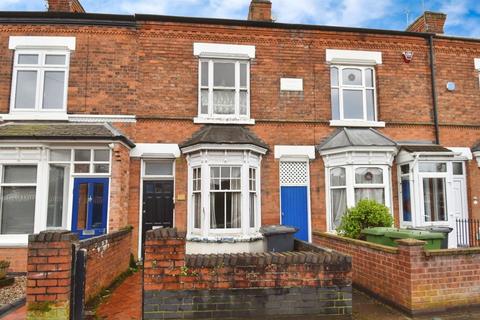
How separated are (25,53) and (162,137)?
15.8ft

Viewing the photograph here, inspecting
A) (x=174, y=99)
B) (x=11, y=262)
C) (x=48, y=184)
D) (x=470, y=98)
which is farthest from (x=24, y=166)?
(x=470, y=98)

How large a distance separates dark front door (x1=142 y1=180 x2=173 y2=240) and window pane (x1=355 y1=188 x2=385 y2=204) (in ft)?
18.8

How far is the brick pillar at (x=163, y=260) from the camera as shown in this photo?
4.83 metres

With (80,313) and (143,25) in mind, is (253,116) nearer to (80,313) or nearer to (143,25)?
(143,25)

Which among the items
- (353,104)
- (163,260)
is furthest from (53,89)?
(353,104)

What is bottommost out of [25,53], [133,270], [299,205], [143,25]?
[133,270]

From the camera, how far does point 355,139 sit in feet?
35.1

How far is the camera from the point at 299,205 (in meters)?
10.9

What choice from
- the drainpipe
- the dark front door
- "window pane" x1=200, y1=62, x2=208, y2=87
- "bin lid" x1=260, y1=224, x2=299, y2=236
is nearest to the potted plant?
the dark front door

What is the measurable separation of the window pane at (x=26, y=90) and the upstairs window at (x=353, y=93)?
9.43m

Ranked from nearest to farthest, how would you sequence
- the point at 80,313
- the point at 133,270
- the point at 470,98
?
1. the point at 80,313
2. the point at 133,270
3. the point at 470,98

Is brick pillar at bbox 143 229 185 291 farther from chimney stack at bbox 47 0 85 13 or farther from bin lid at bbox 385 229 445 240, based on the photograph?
chimney stack at bbox 47 0 85 13

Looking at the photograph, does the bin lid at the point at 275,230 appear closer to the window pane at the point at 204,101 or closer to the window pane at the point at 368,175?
the window pane at the point at 368,175

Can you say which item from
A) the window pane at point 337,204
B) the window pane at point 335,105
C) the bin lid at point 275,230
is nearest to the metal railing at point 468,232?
the window pane at point 337,204
